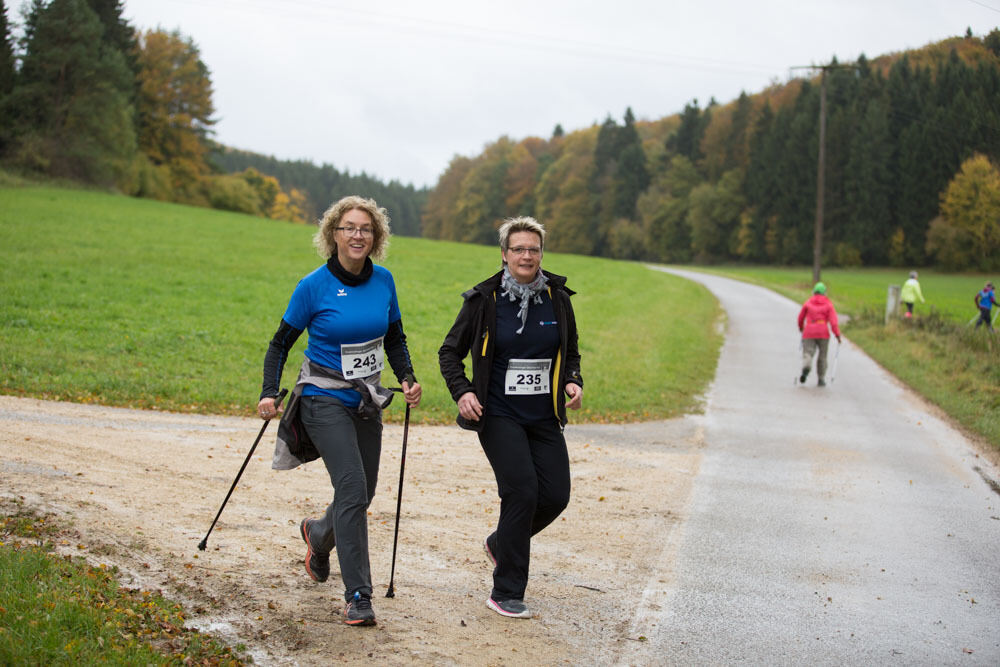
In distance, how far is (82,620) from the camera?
4172 mm

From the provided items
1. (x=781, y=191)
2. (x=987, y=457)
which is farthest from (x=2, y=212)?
(x=781, y=191)

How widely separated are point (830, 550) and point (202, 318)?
1556 centimetres

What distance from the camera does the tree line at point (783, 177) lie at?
939 inches

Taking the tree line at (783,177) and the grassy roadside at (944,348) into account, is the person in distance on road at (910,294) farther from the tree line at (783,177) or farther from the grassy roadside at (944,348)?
the tree line at (783,177)

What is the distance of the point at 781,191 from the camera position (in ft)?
275

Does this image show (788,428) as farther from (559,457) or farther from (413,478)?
(559,457)

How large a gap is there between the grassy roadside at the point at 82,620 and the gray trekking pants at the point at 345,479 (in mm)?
751

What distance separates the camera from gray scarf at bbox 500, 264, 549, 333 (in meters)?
5.30

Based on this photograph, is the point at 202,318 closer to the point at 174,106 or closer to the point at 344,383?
the point at 344,383

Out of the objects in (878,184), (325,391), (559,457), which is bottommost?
(559,457)

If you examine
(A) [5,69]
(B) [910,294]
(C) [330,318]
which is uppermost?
(A) [5,69]

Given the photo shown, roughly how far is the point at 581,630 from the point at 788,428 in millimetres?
9330

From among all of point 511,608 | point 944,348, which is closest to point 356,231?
point 511,608

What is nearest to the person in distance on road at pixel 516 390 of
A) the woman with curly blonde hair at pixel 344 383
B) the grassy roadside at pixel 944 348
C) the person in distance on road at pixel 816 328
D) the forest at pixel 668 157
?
the woman with curly blonde hair at pixel 344 383
